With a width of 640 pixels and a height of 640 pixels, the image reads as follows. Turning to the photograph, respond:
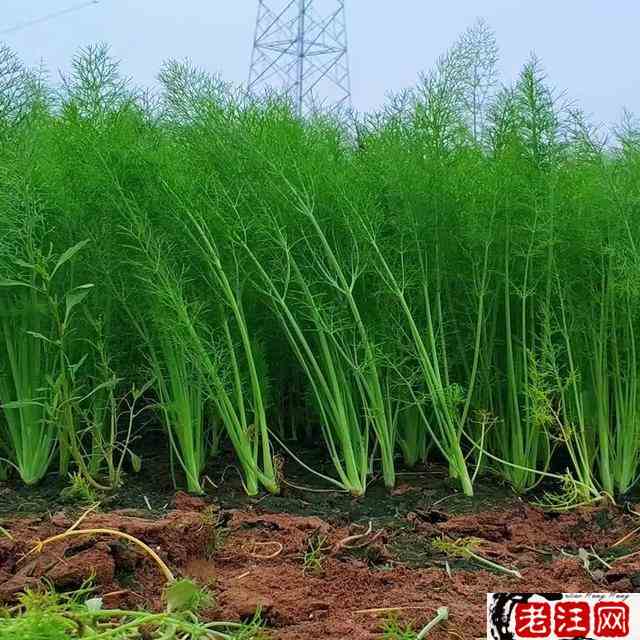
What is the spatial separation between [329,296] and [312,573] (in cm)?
133

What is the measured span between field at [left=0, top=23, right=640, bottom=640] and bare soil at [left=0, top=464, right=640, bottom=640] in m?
0.03

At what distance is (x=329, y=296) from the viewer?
10.3 feet

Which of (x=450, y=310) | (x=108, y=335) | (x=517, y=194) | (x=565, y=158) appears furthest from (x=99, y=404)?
(x=565, y=158)

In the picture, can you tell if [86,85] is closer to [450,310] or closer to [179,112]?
[179,112]

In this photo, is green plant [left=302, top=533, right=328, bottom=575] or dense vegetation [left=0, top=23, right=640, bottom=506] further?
dense vegetation [left=0, top=23, right=640, bottom=506]

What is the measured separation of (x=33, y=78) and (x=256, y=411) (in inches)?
61.1

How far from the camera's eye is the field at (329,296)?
274 centimetres

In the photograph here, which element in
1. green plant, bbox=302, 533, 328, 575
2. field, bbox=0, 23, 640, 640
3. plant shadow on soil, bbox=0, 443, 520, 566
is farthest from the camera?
field, bbox=0, 23, 640, 640

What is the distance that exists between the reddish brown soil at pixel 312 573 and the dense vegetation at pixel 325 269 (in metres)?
0.46

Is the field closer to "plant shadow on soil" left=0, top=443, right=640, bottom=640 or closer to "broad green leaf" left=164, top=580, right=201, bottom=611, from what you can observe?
"plant shadow on soil" left=0, top=443, right=640, bottom=640
